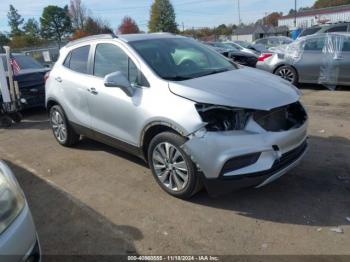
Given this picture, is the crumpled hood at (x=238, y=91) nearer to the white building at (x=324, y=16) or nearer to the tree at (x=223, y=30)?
the white building at (x=324, y=16)

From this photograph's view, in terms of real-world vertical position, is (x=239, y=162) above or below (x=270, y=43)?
below

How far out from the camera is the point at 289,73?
1038 cm

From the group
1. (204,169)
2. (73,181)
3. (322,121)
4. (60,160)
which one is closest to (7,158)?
(60,160)

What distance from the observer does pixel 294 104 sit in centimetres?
420

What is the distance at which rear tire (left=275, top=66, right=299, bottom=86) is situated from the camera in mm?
10266

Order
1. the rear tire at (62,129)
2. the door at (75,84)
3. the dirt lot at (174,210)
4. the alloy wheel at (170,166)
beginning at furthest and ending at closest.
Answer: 1. the rear tire at (62,129)
2. the door at (75,84)
3. the alloy wheel at (170,166)
4. the dirt lot at (174,210)

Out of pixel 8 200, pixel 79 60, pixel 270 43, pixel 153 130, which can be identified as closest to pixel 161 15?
pixel 270 43

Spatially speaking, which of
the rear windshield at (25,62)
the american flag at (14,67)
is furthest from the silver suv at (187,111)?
the rear windshield at (25,62)

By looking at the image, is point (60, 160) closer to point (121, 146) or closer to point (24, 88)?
point (121, 146)

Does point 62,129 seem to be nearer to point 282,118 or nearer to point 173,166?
point 173,166

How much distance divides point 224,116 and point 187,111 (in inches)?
14.6

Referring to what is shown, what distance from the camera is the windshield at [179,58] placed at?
4.38 m

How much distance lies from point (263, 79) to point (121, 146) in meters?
1.94

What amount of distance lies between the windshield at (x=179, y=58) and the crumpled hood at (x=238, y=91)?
274 millimetres
